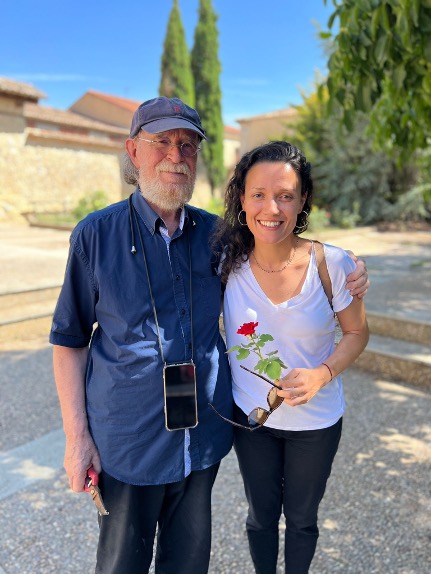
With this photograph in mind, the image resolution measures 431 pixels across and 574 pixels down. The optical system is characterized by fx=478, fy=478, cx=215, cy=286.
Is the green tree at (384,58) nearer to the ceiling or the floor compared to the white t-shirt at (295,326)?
→ nearer to the ceiling

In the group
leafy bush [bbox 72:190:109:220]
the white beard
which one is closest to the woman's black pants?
the white beard

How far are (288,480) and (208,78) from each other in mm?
28471

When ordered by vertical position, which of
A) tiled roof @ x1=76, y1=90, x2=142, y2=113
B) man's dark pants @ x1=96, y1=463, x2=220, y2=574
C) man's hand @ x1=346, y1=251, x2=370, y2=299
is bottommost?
man's dark pants @ x1=96, y1=463, x2=220, y2=574

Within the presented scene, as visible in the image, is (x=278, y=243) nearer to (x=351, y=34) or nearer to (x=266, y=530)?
(x=266, y=530)

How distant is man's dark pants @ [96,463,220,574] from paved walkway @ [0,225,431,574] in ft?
1.85

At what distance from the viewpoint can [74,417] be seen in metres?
1.62

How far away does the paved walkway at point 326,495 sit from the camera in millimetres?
2326

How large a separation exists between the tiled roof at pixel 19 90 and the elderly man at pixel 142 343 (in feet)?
60.5

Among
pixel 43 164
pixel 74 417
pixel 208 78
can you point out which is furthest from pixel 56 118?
pixel 74 417

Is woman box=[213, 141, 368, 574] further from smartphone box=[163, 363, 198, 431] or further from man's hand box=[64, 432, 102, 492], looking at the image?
man's hand box=[64, 432, 102, 492]

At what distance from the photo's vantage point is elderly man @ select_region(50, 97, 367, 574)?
5.12ft

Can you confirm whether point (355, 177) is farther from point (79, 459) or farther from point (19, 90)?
point (79, 459)

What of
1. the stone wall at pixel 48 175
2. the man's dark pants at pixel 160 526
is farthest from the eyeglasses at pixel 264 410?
the stone wall at pixel 48 175

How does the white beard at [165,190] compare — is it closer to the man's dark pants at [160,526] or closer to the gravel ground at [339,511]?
the man's dark pants at [160,526]
